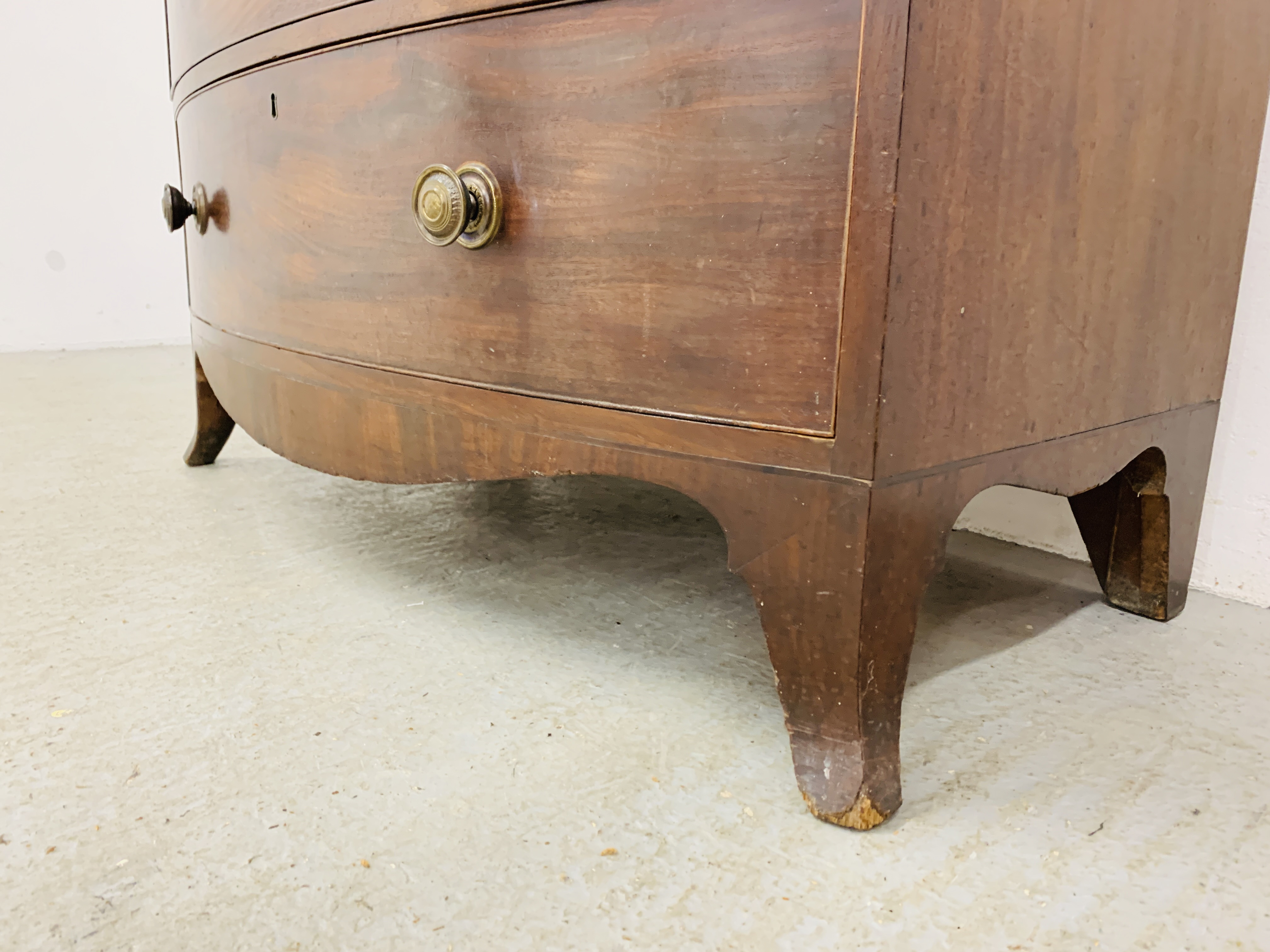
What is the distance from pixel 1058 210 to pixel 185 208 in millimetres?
941

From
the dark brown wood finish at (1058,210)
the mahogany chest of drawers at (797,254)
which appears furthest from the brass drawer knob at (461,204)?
the dark brown wood finish at (1058,210)

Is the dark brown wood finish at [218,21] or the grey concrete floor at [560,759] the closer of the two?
the grey concrete floor at [560,759]

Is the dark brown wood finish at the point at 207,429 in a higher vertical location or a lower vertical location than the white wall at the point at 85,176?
lower

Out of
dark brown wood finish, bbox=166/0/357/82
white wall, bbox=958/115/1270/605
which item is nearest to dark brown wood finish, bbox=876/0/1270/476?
white wall, bbox=958/115/1270/605

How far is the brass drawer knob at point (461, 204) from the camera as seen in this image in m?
0.60

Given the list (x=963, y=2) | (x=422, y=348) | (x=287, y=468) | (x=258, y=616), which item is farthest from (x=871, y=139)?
(x=287, y=468)

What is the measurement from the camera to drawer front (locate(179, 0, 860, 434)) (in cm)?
50

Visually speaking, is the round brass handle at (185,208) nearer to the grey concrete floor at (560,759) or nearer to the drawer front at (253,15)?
the drawer front at (253,15)

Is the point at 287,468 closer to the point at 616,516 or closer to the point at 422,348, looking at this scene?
the point at 616,516

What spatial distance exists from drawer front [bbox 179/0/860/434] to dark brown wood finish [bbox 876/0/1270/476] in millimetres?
53

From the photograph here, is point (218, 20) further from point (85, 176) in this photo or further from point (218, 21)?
point (85, 176)

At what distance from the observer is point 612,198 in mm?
562

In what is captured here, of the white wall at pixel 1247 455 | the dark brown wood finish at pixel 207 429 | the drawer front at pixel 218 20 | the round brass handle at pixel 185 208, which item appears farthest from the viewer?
the dark brown wood finish at pixel 207 429

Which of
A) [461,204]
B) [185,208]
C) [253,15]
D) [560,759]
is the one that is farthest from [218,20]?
[560,759]
